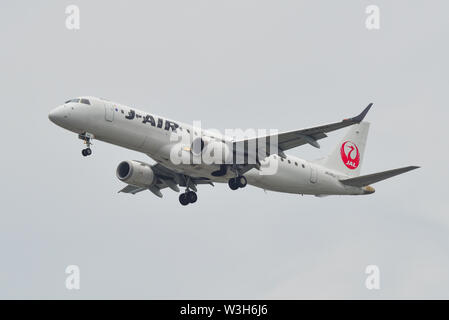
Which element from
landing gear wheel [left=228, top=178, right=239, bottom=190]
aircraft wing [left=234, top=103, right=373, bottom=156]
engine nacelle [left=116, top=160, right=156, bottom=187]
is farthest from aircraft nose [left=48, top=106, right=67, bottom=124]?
landing gear wheel [left=228, top=178, right=239, bottom=190]

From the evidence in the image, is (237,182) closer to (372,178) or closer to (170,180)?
(170,180)

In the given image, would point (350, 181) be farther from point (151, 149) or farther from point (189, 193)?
point (151, 149)

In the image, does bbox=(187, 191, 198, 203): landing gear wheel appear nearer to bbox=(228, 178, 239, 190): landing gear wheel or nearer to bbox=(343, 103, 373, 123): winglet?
bbox=(228, 178, 239, 190): landing gear wheel

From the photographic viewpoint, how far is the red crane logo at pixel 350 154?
5694cm

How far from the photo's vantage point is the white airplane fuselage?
45438 mm

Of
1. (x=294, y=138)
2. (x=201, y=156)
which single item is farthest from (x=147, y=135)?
(x=294, y=138)

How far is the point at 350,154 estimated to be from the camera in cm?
5766

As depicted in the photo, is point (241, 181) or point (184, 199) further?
point (184, 199)

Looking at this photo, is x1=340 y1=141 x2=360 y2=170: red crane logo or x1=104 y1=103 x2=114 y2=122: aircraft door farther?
x1=340 y1=141 x2=360 y2=170: red crane logo

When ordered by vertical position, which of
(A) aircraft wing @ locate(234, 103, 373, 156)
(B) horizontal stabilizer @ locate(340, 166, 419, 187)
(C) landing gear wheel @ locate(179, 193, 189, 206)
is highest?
(A) aircraft wing @ locate(234, 103, 373, 156)

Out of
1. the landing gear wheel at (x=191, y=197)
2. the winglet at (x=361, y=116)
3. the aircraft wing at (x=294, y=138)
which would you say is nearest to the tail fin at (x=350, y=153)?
the aircraft wing at (x=294, y=138)

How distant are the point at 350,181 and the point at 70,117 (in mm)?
18670

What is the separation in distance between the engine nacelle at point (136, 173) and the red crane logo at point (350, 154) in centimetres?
1315

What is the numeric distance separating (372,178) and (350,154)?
540 cm
